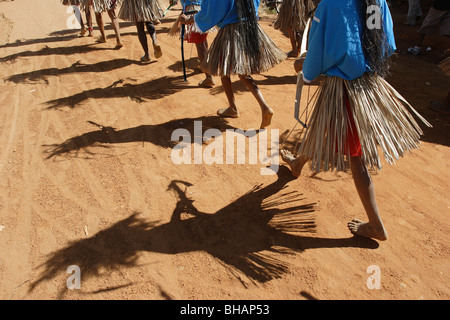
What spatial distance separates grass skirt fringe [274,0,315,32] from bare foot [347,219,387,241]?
378 centimetres

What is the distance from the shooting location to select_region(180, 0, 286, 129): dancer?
323 centimetres

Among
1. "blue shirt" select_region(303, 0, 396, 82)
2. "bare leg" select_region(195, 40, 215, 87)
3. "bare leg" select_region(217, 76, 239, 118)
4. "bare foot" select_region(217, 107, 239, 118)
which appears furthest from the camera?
"bare leg" select_region(195, 40, 215, 87)

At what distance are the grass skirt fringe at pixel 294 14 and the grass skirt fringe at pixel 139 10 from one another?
1968mm

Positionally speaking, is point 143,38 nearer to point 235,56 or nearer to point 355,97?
point 235,56

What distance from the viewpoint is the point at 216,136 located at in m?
3.70

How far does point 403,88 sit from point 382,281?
3.17 metres

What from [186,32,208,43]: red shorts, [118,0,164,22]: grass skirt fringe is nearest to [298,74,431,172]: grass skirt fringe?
[186,32,208,43]: red shorts

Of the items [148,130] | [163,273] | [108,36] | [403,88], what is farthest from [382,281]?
[108,36]

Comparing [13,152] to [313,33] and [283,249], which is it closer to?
[283,249]

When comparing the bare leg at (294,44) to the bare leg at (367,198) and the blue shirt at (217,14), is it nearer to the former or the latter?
the blue shirt at (217,14)

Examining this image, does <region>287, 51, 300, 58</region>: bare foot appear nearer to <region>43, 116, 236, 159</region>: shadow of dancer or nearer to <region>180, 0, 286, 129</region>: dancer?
<region>180, 0, 286, 129</region>: dancer

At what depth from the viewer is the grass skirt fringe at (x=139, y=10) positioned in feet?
17.1

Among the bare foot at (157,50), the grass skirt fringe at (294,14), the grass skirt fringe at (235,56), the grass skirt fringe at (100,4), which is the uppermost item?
the grass skirt fringe at (100,4)

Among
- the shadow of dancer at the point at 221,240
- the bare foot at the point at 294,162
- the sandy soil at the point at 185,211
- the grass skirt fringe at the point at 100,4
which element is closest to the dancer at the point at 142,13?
the grass skirt fringe at the point at 100,4
